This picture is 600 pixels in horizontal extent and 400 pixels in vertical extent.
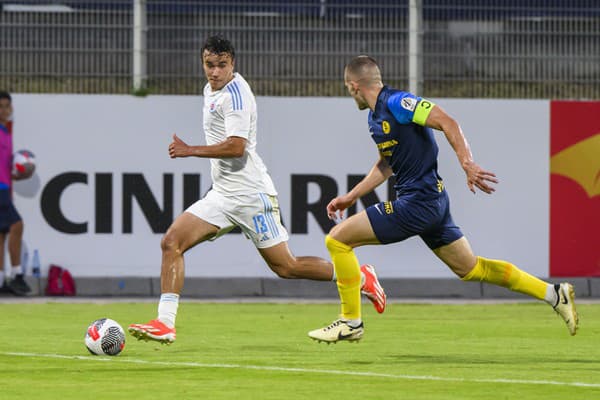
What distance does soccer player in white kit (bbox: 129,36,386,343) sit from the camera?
11.4m

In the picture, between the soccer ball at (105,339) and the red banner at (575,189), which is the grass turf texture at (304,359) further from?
the red banner at (575,189)

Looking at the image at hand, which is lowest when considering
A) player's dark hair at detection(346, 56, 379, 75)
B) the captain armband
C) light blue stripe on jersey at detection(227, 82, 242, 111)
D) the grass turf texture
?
the grass turf texture

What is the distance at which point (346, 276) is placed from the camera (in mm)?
11391

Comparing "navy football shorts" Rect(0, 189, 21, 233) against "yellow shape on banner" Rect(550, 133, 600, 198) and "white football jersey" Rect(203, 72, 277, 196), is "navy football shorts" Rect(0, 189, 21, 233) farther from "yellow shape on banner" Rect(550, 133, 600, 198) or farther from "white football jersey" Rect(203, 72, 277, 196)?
"white football jersey" Rect(203, 72, 277, 196)

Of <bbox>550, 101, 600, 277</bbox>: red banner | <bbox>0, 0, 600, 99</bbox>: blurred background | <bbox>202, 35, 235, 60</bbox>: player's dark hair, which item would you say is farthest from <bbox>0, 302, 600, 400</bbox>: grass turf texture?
<bbox>0, 0, 600, 99</bbox>: blurred background

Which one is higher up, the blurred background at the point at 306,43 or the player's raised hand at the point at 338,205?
the blurred background at the point at 306,43

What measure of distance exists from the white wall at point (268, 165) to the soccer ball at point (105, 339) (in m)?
8.61

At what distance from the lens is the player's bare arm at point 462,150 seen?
397 inches

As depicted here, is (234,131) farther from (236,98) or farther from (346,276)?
(346,276)

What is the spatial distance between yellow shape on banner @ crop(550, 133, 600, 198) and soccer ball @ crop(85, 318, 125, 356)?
33.5 ft

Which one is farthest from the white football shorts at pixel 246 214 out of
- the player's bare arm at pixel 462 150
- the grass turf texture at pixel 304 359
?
the player's bare arm at pixel 462 150

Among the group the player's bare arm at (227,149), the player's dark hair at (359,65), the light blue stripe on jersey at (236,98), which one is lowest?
the player's bare arm at (227,149)

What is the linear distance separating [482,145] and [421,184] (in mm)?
9053

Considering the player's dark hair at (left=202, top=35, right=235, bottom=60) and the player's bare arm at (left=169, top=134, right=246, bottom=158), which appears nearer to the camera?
the player's bare arm at (left=169, top=134, right=246, bottom=158)
